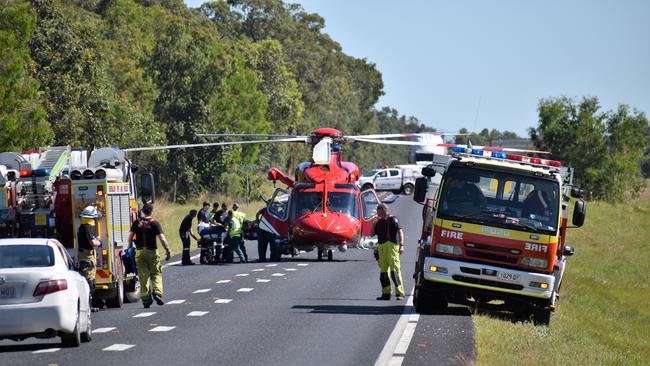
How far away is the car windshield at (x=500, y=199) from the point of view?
20.0 meters

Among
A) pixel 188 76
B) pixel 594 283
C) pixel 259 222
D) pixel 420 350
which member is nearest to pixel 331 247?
pixel 259 222

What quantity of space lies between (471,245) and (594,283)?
72.1 ft

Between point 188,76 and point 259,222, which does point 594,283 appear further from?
point 188,76

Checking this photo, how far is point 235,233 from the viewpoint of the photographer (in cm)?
3534

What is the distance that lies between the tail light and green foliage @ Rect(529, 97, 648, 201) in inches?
3279

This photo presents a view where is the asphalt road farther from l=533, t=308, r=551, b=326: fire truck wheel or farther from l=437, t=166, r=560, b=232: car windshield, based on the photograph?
l=437, t=166, r=560, b=232: car windshield

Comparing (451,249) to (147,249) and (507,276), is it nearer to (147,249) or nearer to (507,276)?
(507,276)

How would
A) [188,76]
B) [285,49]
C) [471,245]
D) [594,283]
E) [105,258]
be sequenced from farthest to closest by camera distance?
[285,49] → [188,76] → [594,283] → [105,258] → [471,245]

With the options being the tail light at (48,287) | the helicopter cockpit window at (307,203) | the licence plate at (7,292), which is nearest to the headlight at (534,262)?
the tail light at (48,287)

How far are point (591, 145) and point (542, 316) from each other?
3125 inches

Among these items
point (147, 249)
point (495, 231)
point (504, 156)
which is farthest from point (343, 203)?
point (495, 231)

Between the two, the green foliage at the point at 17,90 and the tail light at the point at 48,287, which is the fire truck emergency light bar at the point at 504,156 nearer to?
the tail light at the point at 48,287

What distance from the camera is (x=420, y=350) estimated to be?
16016 millimetres

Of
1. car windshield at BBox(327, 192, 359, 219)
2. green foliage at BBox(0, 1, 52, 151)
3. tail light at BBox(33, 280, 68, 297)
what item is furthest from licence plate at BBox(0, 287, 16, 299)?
green foliage at BBox(0, 1, 52, 151)
